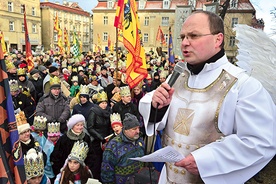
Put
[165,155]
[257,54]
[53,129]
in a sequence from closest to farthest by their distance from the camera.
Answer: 1. [165,155]
2. [257,54]
3. [53,129]

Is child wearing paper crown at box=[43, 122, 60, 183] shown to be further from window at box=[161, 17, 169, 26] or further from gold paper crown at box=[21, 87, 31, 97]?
window at box=[161, 17, 169, 26]

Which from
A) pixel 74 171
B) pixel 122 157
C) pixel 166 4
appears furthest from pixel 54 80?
pixel 166 4

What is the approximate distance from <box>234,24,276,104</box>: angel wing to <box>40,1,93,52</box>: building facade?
3270 cm

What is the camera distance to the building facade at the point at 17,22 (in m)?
37.6

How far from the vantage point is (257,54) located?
3.95 meters

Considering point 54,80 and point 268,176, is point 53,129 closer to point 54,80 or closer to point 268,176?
point 54,80

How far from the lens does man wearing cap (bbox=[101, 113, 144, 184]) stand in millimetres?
3518

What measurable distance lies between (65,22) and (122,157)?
5309 centimetres

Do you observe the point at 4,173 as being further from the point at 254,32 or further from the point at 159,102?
the point at 254,32

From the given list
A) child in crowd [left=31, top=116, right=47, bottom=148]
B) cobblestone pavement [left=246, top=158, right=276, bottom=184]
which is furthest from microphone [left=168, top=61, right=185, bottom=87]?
cobblestone pavement [left=246, top=158, right=276, bottom=184]

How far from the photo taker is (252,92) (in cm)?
145

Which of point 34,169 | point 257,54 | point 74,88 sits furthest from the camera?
→ point 74,88

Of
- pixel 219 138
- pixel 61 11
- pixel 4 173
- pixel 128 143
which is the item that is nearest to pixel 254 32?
pixel 128 143

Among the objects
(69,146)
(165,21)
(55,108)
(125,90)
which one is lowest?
(69,146)
